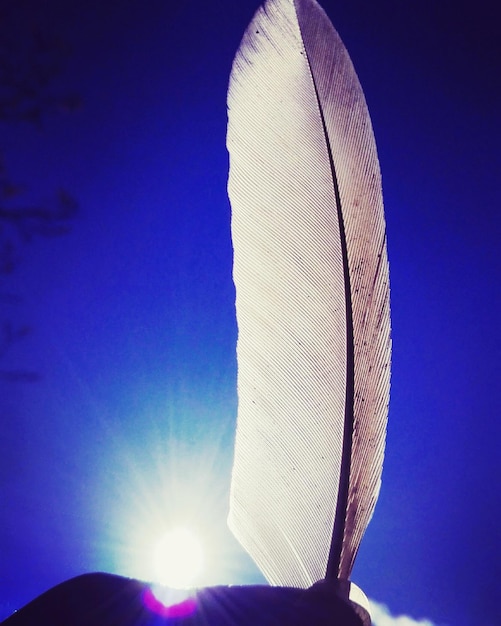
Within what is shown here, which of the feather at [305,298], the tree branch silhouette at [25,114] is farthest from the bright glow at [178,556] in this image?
the tree branch silhouette at [25,114]

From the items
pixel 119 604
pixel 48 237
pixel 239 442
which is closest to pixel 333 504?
pixel 239 442

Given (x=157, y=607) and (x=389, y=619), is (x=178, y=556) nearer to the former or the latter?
(x=389, y=619)

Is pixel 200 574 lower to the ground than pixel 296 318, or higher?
lower

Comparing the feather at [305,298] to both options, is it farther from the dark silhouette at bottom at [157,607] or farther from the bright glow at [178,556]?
the bright glow at [178,556]

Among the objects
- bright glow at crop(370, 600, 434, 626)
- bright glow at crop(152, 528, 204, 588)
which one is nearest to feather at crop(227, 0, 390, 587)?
bright glow at crop(152, 528, 204, 588)

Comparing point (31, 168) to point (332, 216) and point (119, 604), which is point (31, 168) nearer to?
point (332, 216)

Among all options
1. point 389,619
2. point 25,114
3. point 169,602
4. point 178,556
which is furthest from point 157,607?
point 25,114

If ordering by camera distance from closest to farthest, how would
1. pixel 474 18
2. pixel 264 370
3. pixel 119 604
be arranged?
pixel 119 604
pixel 264 370
pixel 474 18
